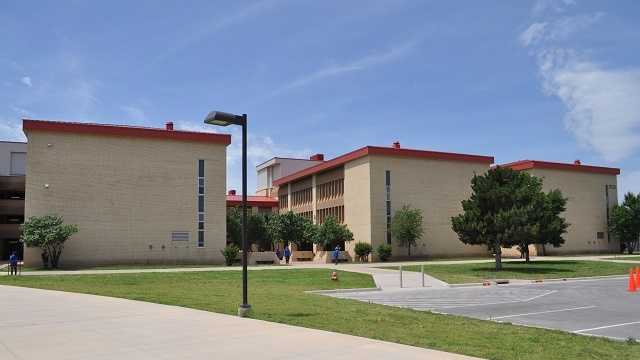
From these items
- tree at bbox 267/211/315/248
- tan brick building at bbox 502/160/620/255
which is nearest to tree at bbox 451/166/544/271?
tree at bbox 267/211/315/248

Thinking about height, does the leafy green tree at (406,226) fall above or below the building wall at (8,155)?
below

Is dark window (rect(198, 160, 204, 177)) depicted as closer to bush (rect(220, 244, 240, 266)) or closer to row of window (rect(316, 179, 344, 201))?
bush (rect(220, 244, 240, 266))

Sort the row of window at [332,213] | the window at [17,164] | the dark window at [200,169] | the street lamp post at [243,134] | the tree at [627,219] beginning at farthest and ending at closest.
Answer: the window at [17,164] < the tree at [627,219] < the row of window at [332,213] < the dark window at [200,169] < the street lamp post at [243,134]

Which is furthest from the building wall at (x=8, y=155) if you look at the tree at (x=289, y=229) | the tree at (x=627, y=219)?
the tree at (x=627, y=219)

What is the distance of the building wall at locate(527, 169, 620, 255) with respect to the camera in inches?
2473

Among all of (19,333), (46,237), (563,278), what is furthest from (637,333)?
(46,237)

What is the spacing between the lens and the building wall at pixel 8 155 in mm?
65125

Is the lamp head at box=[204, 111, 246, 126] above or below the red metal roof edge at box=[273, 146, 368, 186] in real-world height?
below

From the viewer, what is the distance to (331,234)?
52.8 metres

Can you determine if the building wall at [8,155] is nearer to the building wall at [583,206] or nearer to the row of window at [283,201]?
the row of window at [283,201]

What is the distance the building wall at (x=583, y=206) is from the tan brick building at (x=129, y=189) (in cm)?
3439

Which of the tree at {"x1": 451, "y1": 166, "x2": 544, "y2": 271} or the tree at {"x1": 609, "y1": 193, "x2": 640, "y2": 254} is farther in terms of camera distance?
the tree at {"x1": 609, "y1": 193, "x2": 640, "y2": 254}

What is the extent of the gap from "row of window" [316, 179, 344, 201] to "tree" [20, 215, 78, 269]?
25.2m

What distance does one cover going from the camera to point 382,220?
5222 cm
